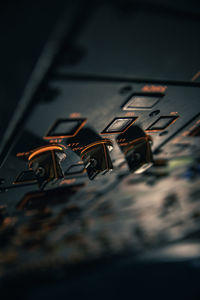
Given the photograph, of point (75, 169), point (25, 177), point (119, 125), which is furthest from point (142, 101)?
point (25, 177)

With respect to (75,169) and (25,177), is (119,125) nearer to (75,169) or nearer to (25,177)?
(75,169)

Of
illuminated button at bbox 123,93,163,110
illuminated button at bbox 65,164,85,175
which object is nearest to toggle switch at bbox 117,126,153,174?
illuminated button at bbox 123,93,163,110

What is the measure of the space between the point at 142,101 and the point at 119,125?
0.82ft

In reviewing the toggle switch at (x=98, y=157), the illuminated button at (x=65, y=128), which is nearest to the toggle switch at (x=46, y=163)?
the illuminated button at (x=65, y=128)

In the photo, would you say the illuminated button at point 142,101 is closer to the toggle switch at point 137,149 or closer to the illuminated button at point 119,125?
the illuminated button at point 119,125

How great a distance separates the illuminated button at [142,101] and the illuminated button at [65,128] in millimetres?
275

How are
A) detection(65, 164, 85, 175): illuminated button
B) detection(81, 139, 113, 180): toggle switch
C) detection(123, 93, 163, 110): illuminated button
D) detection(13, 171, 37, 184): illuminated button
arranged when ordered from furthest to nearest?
detection(65, 164, 85, 175): illuminated button < detection(13, 171, 37, 184): illuminated button < detection(81, 139, 113, 180): toggle switch < detection(123, 93, 163, 110): illuminated button

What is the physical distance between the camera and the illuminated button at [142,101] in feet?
3.57

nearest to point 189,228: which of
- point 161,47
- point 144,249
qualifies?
point 144,249

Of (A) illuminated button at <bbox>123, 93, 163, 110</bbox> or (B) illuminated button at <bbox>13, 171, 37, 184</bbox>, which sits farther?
(B) illuminated button at <bbox>13, 171, 37, 184</bbox>

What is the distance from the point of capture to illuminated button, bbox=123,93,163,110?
109cm

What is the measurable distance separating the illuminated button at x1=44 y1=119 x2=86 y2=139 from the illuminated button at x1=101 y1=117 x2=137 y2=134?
7.8 inches

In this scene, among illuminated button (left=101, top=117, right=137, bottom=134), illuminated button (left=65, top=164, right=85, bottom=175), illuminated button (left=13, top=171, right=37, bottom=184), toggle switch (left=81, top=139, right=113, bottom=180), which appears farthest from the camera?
illuminated button (left=65, top=164, right=85, bottom=175)

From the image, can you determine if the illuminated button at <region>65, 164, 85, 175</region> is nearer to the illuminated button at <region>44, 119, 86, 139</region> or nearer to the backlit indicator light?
the illuminated button at <region>44, 119, 86, 139</region>
